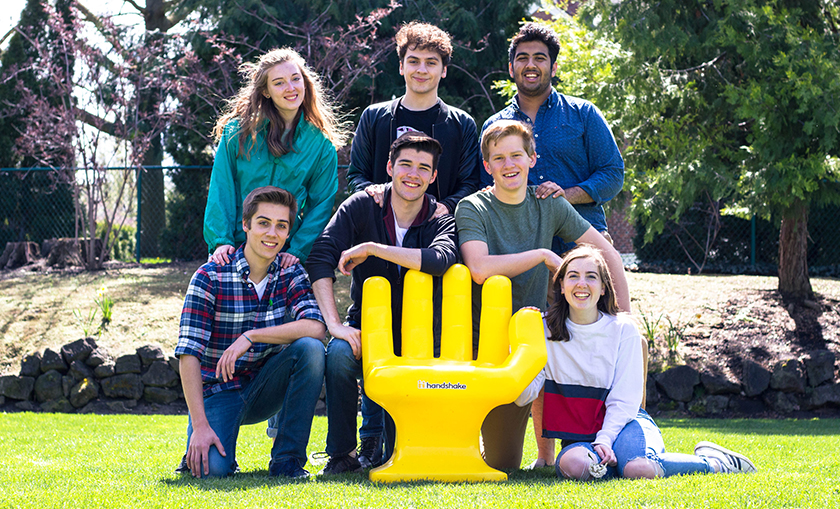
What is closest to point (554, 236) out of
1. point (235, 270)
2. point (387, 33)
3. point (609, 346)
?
point (609, 346)

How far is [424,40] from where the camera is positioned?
3.88 m

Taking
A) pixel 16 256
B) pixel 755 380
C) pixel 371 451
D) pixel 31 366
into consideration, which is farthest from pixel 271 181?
pixel 16 256

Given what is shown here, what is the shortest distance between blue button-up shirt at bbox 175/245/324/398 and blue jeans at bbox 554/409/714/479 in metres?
1.44

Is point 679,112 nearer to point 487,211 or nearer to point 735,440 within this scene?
point 735,440

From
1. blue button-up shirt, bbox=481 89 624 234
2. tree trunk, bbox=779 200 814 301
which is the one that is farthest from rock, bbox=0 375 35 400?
tree trunk, bbox=779 200 814 301

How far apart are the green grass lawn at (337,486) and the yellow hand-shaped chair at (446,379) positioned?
0.09 metres

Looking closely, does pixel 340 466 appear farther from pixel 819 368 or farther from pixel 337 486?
pixel 819 368

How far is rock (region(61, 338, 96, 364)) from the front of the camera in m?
7.02

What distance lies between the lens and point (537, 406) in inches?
153

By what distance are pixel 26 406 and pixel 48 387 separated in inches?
10.7

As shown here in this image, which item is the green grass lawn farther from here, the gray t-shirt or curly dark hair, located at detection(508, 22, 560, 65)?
curly dark hair, located at detection(508, 22, 560, 65)

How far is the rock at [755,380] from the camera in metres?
7.14

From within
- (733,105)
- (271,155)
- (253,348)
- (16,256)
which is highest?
(733,105)

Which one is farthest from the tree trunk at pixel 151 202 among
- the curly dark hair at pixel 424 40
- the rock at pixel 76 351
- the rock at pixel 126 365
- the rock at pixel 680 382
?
the curly dark hair at pixel 424 40
